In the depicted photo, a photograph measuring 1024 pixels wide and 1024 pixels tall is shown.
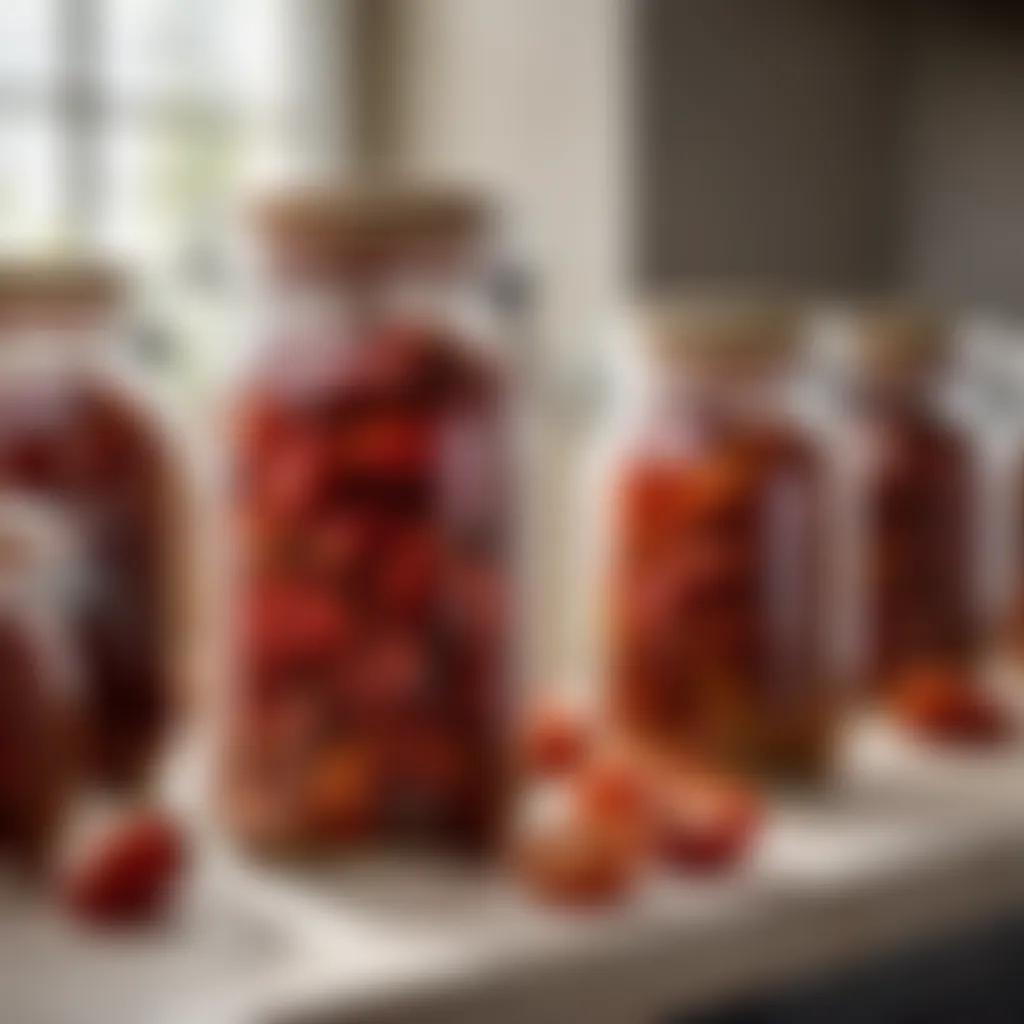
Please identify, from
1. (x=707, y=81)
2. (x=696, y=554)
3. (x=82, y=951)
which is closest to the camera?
(x=82, y=951)

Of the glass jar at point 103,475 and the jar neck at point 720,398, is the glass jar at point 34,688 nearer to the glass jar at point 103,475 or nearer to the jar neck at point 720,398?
the glass jar at point 103,475

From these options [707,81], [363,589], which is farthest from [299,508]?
[707,81]

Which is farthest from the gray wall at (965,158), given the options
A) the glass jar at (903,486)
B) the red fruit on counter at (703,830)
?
the red fruit on counter at (703,830)

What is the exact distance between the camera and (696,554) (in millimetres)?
745

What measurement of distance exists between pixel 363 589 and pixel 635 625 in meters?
0.16

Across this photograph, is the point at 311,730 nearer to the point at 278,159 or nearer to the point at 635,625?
the point at 635,625

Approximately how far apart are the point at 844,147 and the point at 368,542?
72 centimetres

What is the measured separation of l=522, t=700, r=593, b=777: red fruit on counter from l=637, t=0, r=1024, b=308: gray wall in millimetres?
425

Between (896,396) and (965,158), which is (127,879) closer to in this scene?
(896,396)

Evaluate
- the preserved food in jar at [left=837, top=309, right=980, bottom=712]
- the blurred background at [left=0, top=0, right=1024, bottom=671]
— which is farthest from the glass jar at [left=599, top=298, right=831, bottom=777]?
the blurred background at [left=0, top=0, right=1024, bottom=671]

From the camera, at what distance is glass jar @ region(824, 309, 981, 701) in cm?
87

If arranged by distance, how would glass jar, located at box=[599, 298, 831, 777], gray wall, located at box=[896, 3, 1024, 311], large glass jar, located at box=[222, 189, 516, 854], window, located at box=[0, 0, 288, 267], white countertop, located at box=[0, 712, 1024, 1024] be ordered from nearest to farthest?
1. white countertop, located at box=[0, 712, 1024, 1024]
2. large glass jar, located at box=[222, 189, 516, 854]
3. glass jar, located at box=[599, 298, 831, 777]
4. window, located at box=[0, 0, 288, 267]
5. gray wall, located at box=[896, 3, 1024, 311]

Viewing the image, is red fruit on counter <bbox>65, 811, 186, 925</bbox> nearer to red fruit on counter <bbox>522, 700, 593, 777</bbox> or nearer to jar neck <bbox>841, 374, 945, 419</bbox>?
red fruit on counter <bbox>522, 700, 593, 777</bbox>

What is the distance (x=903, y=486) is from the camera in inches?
34.3
